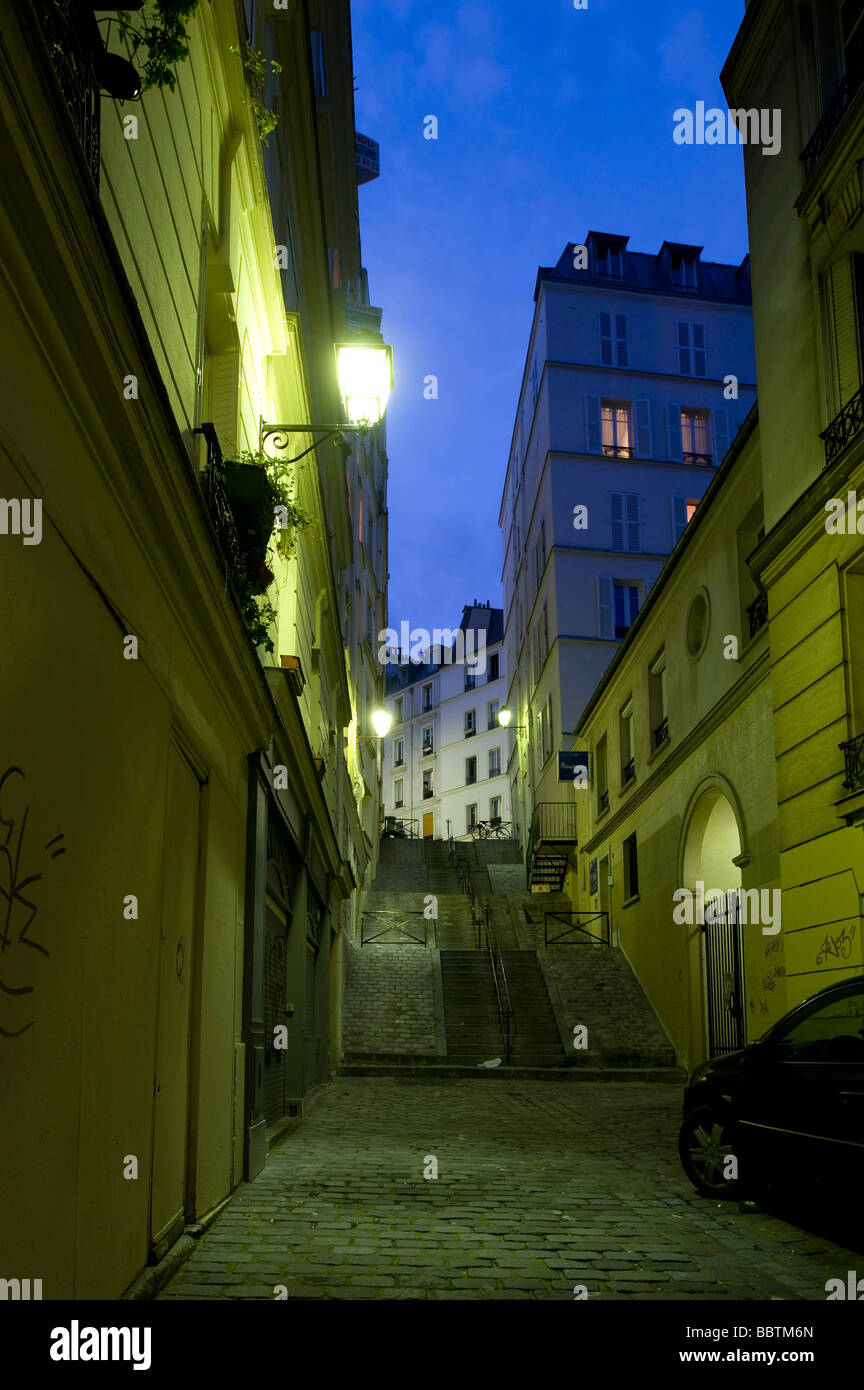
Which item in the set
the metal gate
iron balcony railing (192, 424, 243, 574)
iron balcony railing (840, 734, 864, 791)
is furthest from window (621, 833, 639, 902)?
iron balcony railing (192, 424, 243, 574)

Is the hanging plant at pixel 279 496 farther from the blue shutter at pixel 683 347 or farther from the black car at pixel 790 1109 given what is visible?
the blue shutter at pixel 683 347

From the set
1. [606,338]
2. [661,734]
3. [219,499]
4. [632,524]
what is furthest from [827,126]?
[606,338]

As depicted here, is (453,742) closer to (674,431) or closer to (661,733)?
(674,431)

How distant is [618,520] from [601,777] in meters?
10.7

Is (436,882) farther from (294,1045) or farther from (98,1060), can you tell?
(98,1060)

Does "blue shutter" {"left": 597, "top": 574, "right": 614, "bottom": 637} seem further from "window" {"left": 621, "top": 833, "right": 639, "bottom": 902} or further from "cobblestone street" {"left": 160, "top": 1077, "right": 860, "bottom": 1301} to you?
"cobblestone street" {"left": 160, "top": 1077, "right": 860, "bottom": 1301}

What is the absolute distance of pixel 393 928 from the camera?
29188 mm

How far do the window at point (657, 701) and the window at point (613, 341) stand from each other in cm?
1845

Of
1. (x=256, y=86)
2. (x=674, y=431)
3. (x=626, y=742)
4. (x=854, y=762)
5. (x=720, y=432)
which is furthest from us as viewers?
(x=720, y=432)

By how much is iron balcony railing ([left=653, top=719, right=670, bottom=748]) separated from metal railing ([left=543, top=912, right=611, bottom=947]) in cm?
617

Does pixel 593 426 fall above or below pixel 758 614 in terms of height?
above

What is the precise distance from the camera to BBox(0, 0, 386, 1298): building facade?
3.63 meters

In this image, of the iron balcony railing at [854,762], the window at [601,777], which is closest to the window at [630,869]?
the window at [601,777]
